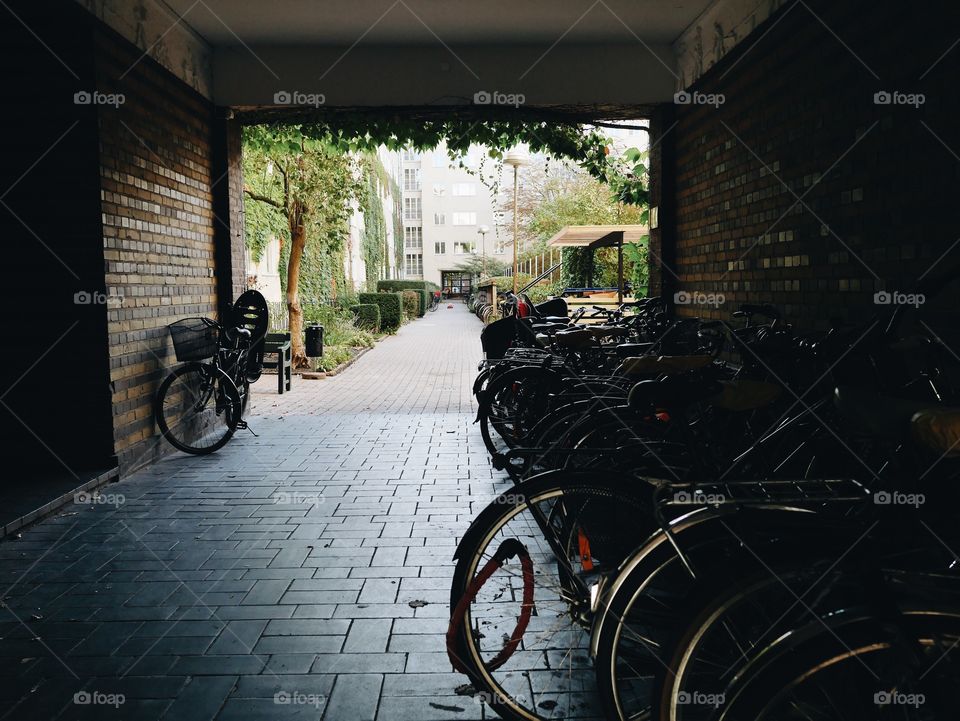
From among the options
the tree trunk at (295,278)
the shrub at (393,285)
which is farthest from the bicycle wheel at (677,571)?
the shrub at (393,285)

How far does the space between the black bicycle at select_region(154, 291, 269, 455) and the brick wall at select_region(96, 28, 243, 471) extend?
0.49 ft

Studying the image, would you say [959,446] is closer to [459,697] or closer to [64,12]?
[459,697]

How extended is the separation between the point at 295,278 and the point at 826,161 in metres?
9.68

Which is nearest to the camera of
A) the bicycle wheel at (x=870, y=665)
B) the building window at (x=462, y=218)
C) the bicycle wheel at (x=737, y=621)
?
the bicycle wheel at (x=870, y=665)

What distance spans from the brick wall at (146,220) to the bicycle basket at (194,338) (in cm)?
14

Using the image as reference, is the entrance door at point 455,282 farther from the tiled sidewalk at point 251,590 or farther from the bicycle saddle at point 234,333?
the tiled sidewalk at point 251,590

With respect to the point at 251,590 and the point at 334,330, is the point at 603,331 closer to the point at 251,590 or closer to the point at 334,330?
the point at 251,590

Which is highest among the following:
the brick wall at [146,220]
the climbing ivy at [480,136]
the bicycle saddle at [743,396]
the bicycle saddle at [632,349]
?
the climbing ivy at [480,136]

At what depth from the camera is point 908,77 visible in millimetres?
3617

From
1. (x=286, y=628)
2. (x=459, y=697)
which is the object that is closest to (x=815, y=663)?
(x=459, y=697)

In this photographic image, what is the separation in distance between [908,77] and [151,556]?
4637 millimetres

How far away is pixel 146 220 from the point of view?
604cm

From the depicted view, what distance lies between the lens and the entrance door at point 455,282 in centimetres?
6425

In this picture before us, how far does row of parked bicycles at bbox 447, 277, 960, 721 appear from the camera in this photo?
1467 mm
